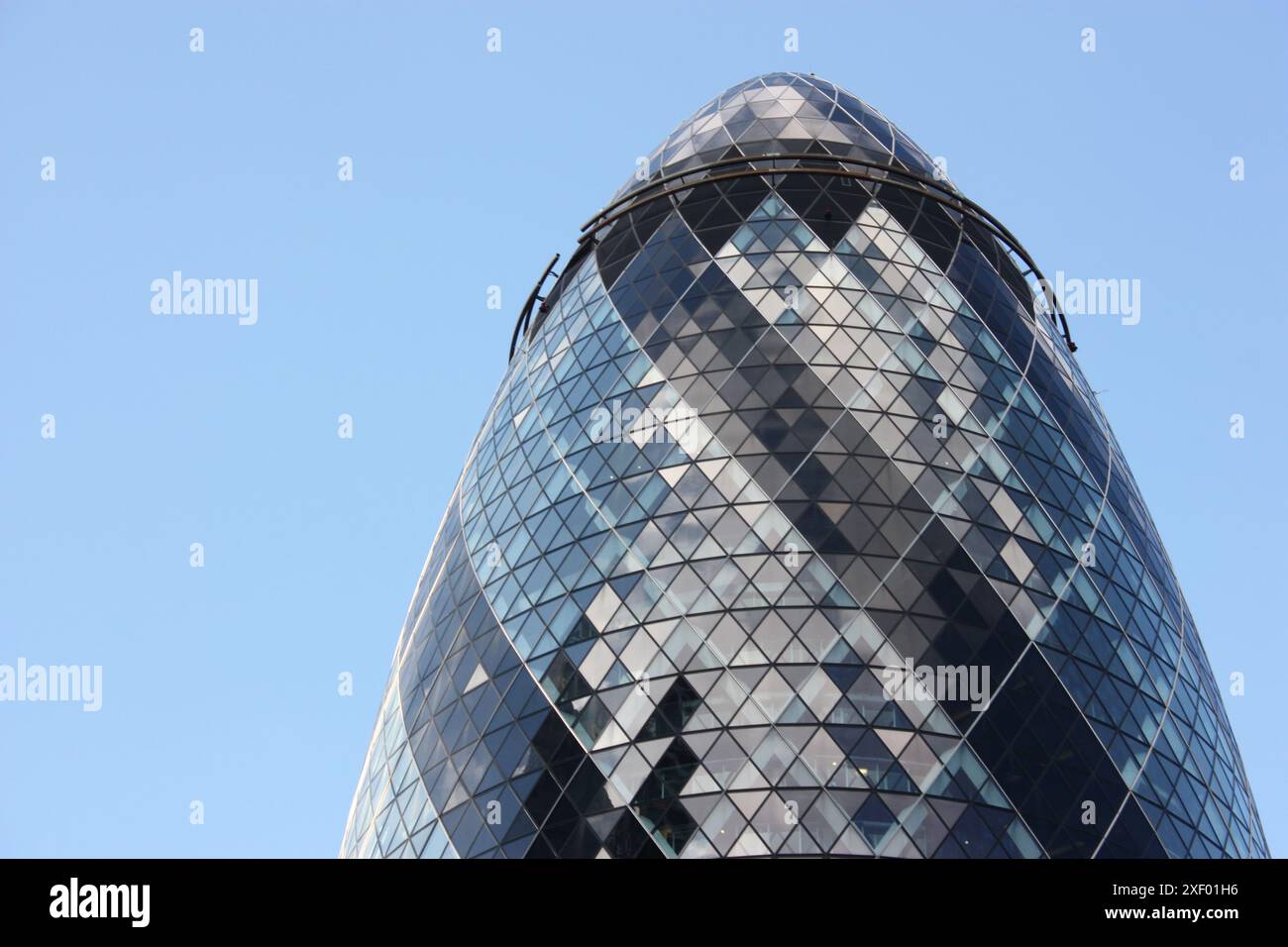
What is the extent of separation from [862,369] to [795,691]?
9838mm

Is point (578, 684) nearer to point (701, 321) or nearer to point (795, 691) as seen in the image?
point (795, 691)

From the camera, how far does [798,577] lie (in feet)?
125

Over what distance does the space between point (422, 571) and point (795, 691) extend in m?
15.6

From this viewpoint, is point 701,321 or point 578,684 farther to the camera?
point 701,321

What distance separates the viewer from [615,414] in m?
42.9

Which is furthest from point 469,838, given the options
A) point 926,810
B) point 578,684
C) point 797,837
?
point 926,810

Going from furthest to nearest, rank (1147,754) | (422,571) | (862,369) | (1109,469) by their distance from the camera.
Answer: (422,571)
(1109,469)
(862,369)
(1147,754)

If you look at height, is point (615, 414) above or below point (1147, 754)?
above

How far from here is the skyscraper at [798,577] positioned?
35500 mm

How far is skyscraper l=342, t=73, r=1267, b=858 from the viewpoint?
35.5 m

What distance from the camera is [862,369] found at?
42.5 m

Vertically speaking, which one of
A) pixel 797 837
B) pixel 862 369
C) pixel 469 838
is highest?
pixel 862 369
